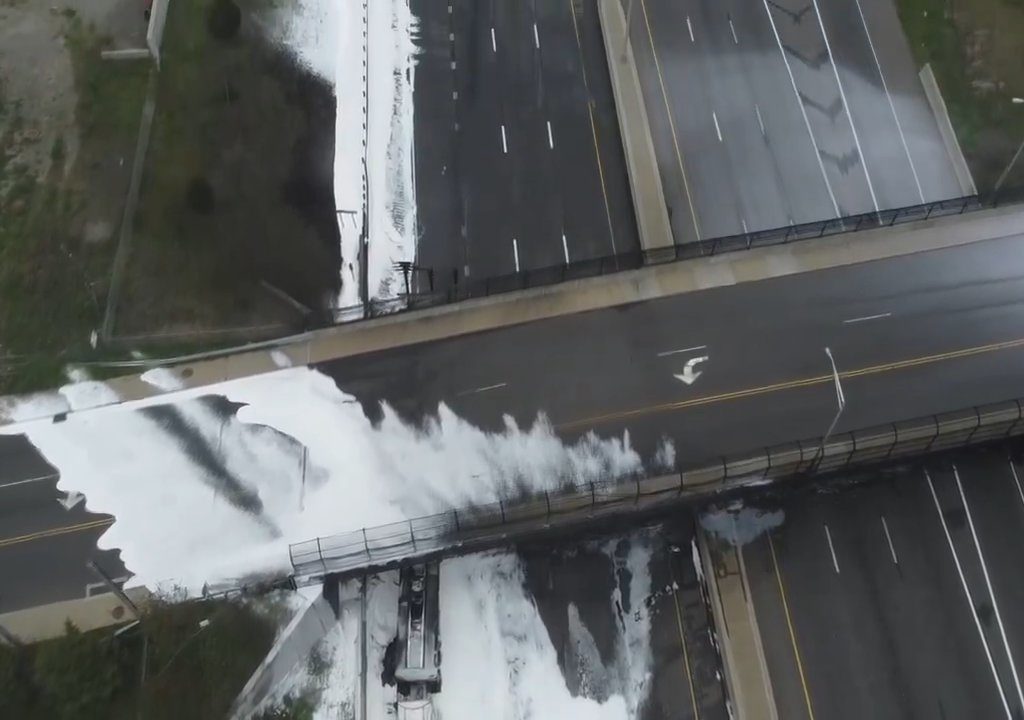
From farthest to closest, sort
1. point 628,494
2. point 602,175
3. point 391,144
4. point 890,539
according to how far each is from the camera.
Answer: point 391,144, point 602,175, point 890,539, point 628,494

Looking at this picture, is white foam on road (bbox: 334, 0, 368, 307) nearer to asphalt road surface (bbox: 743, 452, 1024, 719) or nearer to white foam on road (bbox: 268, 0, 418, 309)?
white foam on road (bbox: 268, 0, 418, 309)

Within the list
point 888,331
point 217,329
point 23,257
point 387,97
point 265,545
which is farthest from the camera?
point 387,97

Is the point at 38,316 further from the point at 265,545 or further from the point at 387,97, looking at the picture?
the point at 387,97

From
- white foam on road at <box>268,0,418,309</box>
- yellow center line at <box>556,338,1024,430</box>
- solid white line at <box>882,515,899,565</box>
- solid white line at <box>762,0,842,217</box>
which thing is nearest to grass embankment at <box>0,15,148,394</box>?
white foam on road at <box>268,0,418,309</box>

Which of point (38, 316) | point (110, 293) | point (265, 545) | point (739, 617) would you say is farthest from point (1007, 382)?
point (38, 316)

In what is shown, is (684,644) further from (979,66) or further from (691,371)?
(979,66)

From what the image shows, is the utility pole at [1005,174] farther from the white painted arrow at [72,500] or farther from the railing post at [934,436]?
the white painted arrow at [72,500]

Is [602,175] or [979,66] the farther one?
[979,66]

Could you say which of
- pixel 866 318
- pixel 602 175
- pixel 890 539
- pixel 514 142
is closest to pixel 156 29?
pixel 514 142
